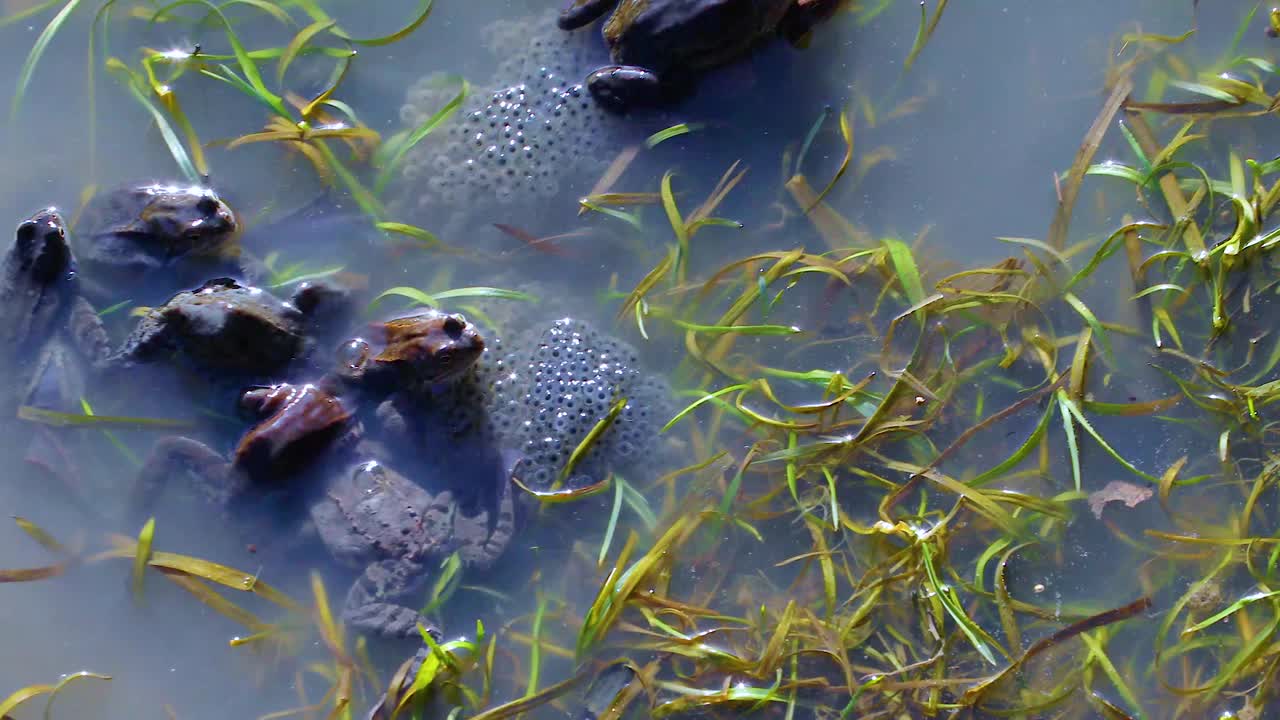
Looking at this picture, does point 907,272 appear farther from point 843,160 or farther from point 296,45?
point 296,45

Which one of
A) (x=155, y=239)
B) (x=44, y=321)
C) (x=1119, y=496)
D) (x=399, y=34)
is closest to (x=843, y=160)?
(x=1119, y=496)

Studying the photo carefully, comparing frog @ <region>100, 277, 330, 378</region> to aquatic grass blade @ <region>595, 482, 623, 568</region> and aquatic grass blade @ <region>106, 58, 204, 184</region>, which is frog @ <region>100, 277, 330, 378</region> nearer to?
aquatic grass blade @ <region>106, 58, 204, 184</region>

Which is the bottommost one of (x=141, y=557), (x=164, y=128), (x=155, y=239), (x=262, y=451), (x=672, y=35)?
(x=141, y=557)

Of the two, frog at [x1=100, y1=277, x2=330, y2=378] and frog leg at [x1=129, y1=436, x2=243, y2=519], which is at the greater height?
frog at [x1=100, y1=277, x2=330, y2=378]

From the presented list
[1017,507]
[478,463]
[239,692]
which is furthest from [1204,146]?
[239,692]

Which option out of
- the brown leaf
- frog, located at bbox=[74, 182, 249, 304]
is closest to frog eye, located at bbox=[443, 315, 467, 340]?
frog, located at bbox=[74, 182, 249, 304]

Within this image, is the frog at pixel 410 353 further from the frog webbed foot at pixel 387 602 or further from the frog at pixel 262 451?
the frog webbed foot at pixel 387 602

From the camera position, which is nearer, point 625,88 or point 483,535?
point 483,535
